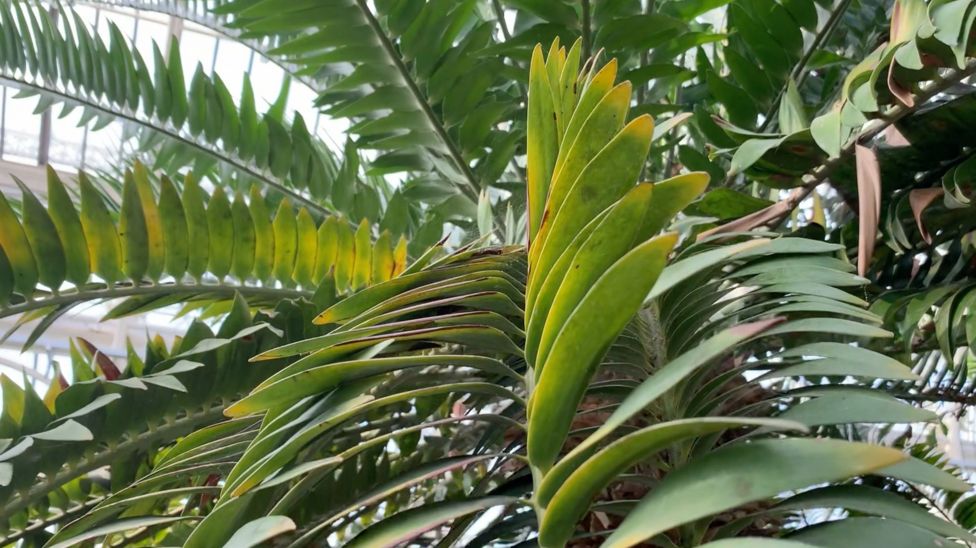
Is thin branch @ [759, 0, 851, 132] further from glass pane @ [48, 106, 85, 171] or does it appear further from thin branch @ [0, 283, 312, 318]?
glass pane @ [48, 106, 85, 171]

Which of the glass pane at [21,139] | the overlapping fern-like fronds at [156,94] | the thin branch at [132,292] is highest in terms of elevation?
the glass pane at [21,139]

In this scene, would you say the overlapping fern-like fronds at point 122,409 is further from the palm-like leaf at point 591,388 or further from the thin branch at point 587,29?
the thin branch at point 587,29

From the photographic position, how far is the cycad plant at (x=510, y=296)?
216mm

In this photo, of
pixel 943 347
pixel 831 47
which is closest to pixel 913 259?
pixel 943 347

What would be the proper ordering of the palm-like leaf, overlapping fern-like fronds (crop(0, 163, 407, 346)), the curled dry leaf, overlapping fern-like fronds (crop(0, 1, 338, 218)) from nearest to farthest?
the palm-like leaf
the curled dry leaf
overlapping fern-like fronds (crop(0, 163, 407, 346))
overlapping fern-like fronds (crop(0, 1, 338, 218))

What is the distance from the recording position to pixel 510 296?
1.36 feet

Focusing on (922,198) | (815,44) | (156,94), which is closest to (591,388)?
(922,198)

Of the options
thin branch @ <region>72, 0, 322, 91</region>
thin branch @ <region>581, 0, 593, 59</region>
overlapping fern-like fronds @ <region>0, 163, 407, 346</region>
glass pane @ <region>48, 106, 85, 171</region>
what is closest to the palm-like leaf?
overlapping fern-like fronds @ <region>0, 163, 407, 346</region>

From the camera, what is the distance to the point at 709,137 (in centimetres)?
78

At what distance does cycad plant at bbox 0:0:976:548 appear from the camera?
0.22 metres

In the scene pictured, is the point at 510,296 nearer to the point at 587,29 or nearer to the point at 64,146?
the point at 587,29

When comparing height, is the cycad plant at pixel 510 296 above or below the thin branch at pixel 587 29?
below

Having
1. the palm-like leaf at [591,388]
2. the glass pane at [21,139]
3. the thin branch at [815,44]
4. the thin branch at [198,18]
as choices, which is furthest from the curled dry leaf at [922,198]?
the glass pane at [21,139]

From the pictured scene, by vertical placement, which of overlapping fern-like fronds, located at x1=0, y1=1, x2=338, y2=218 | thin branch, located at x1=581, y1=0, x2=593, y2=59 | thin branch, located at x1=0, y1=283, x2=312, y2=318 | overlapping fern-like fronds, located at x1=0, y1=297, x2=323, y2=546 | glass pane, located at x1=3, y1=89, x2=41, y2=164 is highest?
glass pane, located at x1=3, y1=89, x2=41, y2=164
